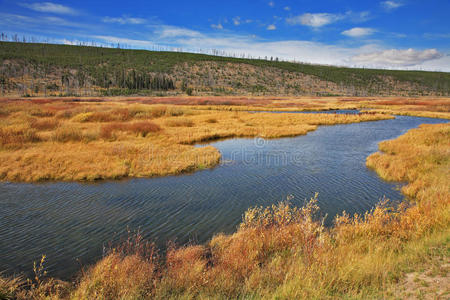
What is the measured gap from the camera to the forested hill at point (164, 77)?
90938 mm

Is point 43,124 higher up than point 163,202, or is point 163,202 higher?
point 43,124

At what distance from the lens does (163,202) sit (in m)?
11.1

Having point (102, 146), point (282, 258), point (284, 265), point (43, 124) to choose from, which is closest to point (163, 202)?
point (282, 258)

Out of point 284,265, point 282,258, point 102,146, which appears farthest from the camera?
point 102,146

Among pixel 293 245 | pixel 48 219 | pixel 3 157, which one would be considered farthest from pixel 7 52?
pixel 293 245

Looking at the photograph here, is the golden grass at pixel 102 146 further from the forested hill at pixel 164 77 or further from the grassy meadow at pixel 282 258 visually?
the forested hill at pixel 164 77

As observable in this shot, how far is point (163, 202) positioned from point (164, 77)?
10516cm

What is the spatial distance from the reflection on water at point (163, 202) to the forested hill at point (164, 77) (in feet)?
242

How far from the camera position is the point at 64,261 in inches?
278

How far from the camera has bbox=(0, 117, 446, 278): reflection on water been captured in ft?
25.9

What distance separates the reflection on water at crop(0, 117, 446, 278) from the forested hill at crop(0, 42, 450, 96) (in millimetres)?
73757

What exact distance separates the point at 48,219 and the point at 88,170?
518cm

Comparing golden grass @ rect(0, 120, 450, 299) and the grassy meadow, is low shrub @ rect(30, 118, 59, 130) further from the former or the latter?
golden grass @ rect(0, 120, 450, 299)

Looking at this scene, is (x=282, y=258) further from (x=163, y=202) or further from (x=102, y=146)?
(x=102, y=146)
